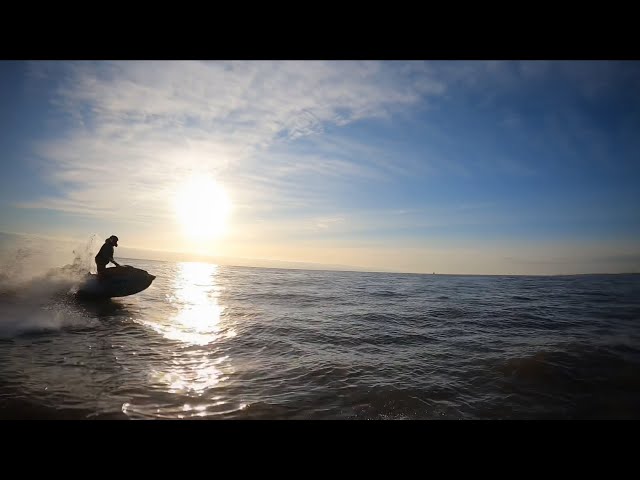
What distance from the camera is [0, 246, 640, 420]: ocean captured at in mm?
5871

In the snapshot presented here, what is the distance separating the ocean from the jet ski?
0.59 m

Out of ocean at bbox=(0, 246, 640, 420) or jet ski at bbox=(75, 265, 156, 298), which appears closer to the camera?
ocean at bbox=(0, 246, 640, 420)

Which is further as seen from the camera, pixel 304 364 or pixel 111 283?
pixel 111 283

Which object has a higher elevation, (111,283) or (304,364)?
(111,283)

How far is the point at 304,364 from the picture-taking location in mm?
8406

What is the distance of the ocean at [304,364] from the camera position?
5.87 metres

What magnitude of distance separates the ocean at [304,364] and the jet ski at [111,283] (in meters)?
0.59

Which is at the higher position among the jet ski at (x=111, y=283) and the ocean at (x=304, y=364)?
the jet ski at (x=111, y=283)

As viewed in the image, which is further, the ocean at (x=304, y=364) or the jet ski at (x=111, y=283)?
the jet ski at (x=111, y=283)

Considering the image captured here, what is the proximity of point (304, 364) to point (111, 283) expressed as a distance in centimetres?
1340

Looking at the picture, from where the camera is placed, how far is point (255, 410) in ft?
18.6
